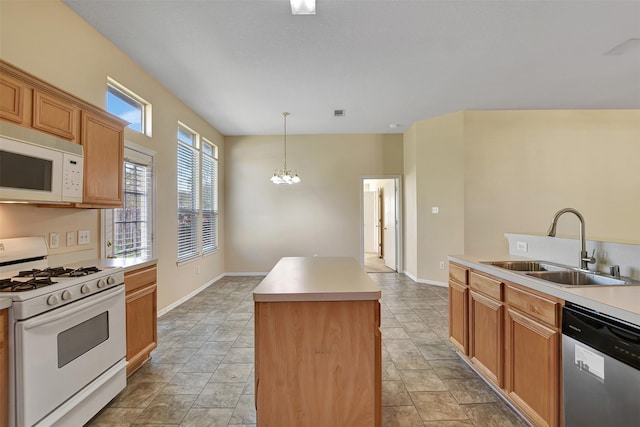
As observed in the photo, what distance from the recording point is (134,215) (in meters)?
3.21

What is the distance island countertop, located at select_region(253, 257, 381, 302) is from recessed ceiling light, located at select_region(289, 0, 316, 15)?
1989 mm

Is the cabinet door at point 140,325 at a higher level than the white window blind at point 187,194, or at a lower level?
lower

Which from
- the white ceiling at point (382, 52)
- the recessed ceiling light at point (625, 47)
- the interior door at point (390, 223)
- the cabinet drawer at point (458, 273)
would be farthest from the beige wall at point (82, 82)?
the recessed ceiling light at point (625, 47)

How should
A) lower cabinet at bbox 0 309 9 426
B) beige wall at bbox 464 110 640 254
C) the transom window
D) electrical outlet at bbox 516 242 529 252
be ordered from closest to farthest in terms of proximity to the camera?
lower cabinet at bbox 0 309 9 426
electrical outlet at bbox 516 242 529 252
the transom window
beige wall at bbox 464 110 640 254

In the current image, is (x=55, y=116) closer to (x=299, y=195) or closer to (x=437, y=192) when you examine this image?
(x=299, y=195)

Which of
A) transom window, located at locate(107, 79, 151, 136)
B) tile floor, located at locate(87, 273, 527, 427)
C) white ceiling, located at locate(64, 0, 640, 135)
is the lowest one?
tile floor, located at locate(87, 273, 527, 427)

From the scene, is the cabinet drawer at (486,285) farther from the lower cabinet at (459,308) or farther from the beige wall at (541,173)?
the beige wall at (541,173)

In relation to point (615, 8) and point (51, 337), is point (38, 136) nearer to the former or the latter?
point (51, 337)

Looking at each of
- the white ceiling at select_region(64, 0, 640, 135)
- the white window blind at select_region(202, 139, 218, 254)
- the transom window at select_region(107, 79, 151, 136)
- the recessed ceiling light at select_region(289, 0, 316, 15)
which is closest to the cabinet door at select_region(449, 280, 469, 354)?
the white ceiling at select_region(64, 0, 640, 135)

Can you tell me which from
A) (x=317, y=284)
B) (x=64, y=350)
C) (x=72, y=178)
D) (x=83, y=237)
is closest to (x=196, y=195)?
(x=83, y=237)

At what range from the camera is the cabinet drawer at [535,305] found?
1.52 m

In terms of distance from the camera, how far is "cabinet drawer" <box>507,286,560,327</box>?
152 cm

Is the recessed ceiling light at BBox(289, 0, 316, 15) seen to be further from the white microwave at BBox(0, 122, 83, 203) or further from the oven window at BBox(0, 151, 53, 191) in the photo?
the oven window at BBox(0, 151, 53, 191)

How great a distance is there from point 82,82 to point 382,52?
2.74 metres
